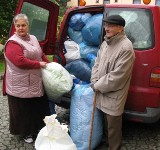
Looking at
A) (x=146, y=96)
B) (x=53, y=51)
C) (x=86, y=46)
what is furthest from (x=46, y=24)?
(x=146, y=96)

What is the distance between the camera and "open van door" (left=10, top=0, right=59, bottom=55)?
4412mm

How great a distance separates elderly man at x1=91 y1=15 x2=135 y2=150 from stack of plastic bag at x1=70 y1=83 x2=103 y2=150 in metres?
0.17

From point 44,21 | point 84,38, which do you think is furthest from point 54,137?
point 44,21

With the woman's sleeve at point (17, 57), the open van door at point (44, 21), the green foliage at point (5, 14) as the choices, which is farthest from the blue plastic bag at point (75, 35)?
the green foliage at point (5, 14)

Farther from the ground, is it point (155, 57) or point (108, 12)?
point (108, 12)

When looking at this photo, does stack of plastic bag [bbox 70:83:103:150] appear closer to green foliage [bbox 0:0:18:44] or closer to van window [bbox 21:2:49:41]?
van window [bbox 21:2:49:41]

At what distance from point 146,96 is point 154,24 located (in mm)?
865

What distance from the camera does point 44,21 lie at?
487cm

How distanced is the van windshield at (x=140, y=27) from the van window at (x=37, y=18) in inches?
53.1

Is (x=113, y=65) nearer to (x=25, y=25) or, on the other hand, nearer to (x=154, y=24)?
(x=154, y=24)

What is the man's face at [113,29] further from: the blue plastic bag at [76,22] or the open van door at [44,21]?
the open van door at [44,21]

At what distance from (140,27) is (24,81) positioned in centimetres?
156

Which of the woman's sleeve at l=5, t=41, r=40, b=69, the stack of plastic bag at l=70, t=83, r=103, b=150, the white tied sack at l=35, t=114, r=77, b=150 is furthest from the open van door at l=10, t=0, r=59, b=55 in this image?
the white tied sack at l=35, t=114, r=77, b=150

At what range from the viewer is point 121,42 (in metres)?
3.29
